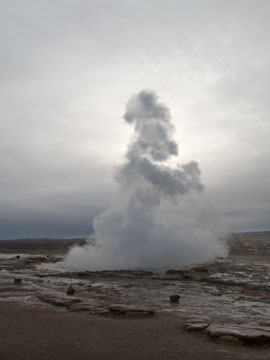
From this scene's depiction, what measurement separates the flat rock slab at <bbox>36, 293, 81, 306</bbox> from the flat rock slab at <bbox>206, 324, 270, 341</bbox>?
703 cm

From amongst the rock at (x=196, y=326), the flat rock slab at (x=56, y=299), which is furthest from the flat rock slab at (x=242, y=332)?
the flat rock slab at (x=56, y=299)

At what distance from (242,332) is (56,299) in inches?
361

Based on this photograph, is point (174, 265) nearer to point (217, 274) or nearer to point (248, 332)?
point (217, 274)

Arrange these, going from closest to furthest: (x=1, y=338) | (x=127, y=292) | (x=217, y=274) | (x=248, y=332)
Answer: (x=1, y=338) → (x=248, y=332) → (x=127, y=292) → (x=217, y=274)

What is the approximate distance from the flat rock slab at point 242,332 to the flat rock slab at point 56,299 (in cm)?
703

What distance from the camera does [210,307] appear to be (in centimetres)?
1550

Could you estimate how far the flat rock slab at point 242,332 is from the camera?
9.81 m

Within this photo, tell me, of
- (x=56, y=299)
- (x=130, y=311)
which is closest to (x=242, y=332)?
(x=130, y=311)

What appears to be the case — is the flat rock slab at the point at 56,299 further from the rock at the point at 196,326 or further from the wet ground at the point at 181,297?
the rock at the point at 196,326

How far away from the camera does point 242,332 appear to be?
10.2 meters

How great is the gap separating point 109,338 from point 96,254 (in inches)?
1169

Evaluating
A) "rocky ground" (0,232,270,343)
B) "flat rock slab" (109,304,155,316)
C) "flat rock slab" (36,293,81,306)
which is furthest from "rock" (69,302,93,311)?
"flat rock slab" (109,304,155,316)

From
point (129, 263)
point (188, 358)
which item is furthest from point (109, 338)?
point (129, 263)

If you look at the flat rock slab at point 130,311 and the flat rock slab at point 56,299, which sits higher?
the flat rock slab at point 130,311
